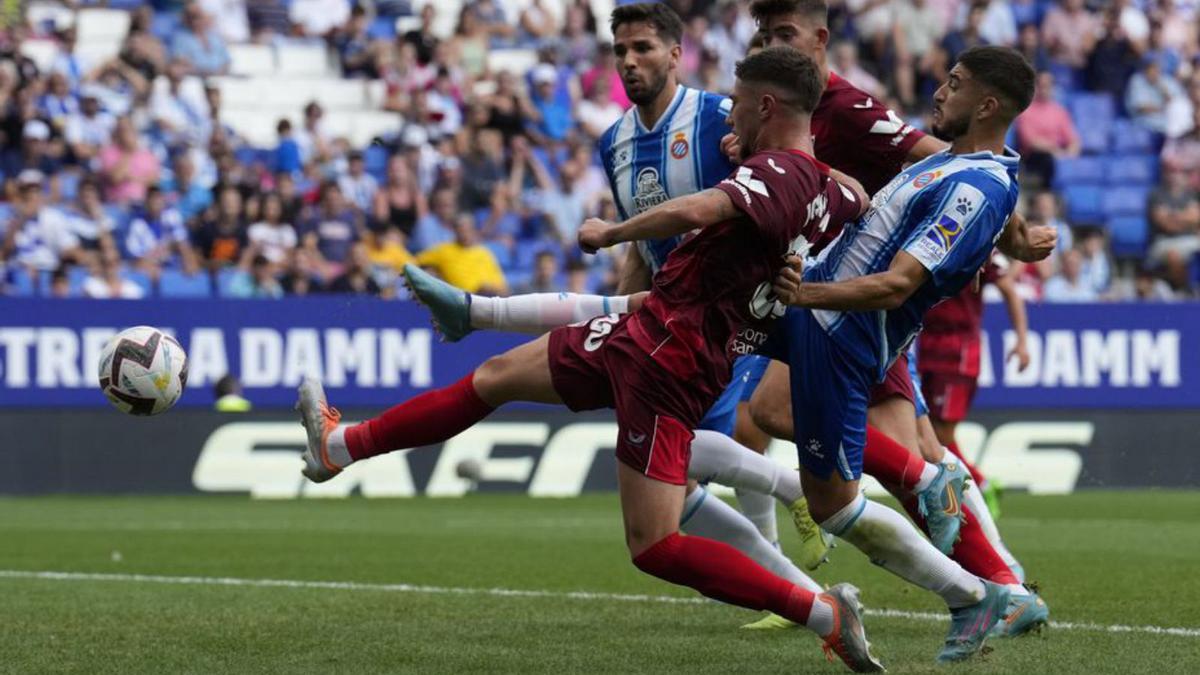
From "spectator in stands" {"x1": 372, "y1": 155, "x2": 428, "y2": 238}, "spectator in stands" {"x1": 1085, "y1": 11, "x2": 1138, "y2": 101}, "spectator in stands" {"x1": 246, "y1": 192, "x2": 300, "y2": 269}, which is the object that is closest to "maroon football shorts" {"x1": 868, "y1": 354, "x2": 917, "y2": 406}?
"spectator in stands" {"x1": 246, "y1": 192, "x2": 300, "y2": 269}

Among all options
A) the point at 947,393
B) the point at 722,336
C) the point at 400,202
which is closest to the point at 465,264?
the point at 400,202

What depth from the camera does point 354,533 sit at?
43.1 feet

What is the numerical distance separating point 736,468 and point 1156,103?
17.3m

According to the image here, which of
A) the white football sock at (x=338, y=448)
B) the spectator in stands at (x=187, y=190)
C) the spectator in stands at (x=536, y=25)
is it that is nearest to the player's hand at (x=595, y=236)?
the white football sock at (x=338, y=448)

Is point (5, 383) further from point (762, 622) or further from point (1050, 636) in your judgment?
point (1050, 636)

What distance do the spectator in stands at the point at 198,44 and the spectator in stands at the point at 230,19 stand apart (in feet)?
1.26

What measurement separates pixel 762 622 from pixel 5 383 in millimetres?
10016

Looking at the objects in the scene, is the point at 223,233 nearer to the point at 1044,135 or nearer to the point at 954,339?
the point at 954,339

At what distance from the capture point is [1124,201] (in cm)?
2227

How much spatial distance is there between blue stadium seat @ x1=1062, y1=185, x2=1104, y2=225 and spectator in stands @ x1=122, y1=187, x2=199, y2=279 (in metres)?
9.69

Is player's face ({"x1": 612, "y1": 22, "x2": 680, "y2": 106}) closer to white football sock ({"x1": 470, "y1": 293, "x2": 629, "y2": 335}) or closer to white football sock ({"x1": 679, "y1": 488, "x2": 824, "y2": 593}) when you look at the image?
white football sock ({"x1": 470, "y1": 293, "x2": 629, "y2": 335})

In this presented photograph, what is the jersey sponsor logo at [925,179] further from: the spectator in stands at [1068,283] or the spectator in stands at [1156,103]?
the spectator in stands at [1156,103]

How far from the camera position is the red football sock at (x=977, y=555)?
7492 millimetres

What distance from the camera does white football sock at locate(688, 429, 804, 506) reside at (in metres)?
7.65
